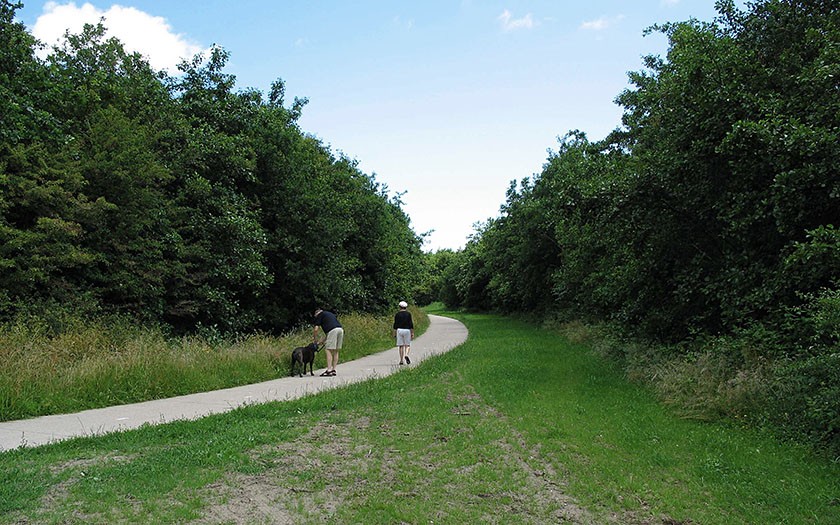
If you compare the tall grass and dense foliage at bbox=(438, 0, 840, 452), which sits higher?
dense foliage at bbox=(438, 0, 840, 452)

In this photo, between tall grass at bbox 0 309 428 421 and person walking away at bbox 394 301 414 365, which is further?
person walking away at bbox 394 301 414 365

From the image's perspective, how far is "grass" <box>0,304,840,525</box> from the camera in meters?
4.36

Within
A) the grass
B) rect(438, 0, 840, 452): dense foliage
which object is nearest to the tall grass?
the grass

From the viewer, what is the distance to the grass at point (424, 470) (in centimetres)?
436

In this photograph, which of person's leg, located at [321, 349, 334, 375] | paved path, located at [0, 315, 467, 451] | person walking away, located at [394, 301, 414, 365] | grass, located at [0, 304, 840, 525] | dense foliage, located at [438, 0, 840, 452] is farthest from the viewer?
person walking away, located at [394, 301, 414, 365]

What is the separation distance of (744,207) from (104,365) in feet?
37.1

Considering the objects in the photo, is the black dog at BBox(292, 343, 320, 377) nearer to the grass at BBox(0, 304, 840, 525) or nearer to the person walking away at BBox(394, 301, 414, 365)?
the person walking away at BBox(394, 301, 414, 365)

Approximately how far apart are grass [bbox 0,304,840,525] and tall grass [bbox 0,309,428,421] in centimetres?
254

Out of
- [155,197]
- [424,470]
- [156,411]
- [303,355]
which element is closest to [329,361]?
[303,355]

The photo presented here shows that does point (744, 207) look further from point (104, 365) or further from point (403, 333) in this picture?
point (104, 365)

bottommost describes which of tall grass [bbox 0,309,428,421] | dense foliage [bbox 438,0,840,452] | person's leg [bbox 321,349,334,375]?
person's leg [bbox 321,349,334,375]

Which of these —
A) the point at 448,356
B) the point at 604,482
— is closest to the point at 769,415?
the point at 604,482

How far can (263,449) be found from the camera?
596 centimetres

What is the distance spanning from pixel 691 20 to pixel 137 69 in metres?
17.3
